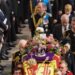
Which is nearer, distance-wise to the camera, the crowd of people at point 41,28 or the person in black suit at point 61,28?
the crowd of people at point 41,28

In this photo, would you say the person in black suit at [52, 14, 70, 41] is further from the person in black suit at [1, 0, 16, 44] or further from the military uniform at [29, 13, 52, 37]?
the person in black suit at [1, 0, 16, 44]

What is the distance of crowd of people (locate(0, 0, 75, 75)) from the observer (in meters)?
10.5

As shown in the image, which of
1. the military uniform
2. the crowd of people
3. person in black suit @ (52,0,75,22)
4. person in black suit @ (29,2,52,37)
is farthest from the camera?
person in black suit @ (52,0,75,22)

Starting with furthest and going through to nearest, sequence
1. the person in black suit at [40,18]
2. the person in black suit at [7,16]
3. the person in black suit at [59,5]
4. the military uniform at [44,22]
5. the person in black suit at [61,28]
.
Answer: the person in black suit at [59,5]
the person in black suit at [7,16]
the military uniform at [44,22]
the person in black suit at [40,18]
the person in black suit at [61,28]

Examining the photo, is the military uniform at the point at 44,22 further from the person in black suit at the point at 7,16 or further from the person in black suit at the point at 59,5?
the person in black suit at the point at 59,5

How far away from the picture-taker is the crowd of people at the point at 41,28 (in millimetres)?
10498

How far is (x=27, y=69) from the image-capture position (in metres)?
10.1

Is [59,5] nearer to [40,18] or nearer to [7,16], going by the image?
[7,16]

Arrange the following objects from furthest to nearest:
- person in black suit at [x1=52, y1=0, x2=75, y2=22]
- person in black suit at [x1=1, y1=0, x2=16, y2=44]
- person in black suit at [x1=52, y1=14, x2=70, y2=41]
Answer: person in black suit at [x1=52, y1=0, x2=75, y2=22] < person in black suit at [x1=1, y1=0, x2=16, y2=44] < person in black suit at [x1=52, y1=14, x2=70, y2=41]

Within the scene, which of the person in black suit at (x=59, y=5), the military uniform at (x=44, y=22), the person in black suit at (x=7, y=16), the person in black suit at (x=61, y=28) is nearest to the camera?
the person in black suit at (x=61, y=28)

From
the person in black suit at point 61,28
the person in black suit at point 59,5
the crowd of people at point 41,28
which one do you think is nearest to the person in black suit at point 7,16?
the crowd of people at point 41,28

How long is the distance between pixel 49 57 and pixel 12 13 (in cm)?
520

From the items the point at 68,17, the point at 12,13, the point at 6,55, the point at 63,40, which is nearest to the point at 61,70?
the point at 63,40

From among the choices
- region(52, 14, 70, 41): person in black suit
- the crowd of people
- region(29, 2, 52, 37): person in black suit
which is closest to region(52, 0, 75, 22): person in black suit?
the crowd of people
